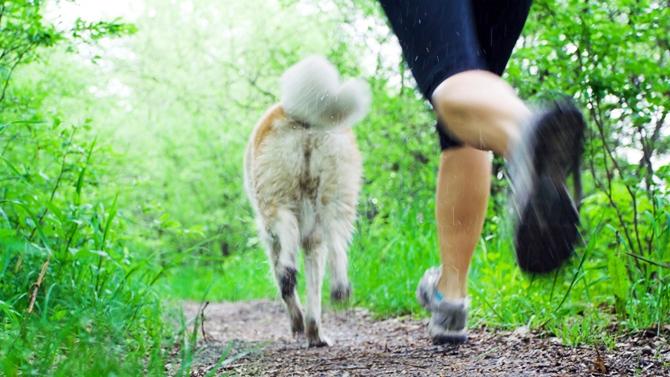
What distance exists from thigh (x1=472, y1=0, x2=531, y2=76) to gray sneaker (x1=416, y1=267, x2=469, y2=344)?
0.77m

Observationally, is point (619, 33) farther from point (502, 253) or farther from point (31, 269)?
point (31, 269)

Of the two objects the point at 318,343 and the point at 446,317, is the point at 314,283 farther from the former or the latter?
the point at 446,317

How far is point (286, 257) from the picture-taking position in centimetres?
290

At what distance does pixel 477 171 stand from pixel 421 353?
62 centimetres

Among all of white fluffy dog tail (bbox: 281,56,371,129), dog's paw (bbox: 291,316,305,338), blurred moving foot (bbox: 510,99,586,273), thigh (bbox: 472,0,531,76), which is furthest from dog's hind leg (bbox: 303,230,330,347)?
blurred moving foot (bbox: 510,99,586,273)

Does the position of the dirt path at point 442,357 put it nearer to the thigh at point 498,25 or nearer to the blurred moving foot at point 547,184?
the blurred moving foot at point 547,184

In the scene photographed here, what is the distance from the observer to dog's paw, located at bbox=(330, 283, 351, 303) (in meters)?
2.96

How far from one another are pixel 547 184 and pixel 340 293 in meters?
1.66

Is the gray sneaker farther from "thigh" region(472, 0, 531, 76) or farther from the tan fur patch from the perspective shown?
the tan fur patch

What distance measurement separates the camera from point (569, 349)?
6.86 ft

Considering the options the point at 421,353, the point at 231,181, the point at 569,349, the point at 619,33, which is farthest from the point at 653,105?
the point at 231,181

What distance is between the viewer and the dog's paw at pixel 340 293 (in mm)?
2965

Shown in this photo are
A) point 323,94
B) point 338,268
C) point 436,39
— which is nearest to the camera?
point 436,39

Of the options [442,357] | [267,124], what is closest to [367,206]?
[267,124]
